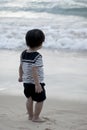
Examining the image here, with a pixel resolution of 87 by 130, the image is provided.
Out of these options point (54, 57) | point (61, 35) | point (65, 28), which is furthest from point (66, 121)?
point (65, 28)

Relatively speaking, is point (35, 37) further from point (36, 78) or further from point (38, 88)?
point (38, 88)

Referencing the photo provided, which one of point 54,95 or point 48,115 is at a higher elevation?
point 48,115

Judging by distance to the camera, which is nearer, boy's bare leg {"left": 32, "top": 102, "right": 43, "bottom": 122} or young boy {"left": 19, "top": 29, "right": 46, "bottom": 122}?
young boy {"left": 19, "top": 29, "right": 46, "bottom": 122}

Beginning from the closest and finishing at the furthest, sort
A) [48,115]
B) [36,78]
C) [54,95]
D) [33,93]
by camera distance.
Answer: [36,78], [33,93], [48,115], [54,95]

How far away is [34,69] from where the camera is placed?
15.4 ft

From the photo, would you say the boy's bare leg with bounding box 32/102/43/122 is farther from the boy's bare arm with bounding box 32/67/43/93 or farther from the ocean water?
the ocean water

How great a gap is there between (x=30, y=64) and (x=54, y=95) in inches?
55.7

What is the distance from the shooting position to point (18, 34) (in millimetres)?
11539

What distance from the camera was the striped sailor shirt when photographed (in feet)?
15.5

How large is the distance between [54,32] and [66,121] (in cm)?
693

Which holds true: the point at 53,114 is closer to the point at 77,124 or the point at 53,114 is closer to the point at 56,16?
the point at 77,124

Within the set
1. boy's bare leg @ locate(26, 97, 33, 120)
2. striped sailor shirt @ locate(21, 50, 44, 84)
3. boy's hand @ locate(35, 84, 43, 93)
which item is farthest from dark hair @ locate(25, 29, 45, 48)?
boy's bare leg @ locate(26, 97, 33, 120)

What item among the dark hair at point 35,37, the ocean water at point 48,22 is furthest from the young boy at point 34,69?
the ocean water at point 48,22

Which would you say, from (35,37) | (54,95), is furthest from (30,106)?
(54,95)
